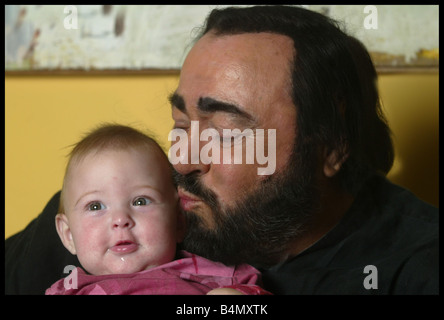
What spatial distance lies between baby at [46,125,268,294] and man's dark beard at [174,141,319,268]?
1.2 inches

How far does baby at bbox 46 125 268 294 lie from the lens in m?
1.11

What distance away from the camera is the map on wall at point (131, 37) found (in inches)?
62.7

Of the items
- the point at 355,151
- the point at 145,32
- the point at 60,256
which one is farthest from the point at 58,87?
the point at 355,151

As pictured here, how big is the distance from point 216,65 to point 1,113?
1.94 feet

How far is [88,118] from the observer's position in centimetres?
162

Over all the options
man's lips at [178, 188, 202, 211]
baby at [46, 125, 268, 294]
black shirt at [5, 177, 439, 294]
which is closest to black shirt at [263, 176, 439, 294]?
black shirt at [5, 177, 439, 294]

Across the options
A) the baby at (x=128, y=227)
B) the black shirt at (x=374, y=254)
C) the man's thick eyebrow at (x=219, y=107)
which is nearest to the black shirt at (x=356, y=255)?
the black shirt at (x=374, y=254)

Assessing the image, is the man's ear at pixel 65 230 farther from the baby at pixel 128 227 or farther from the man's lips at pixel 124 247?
the man's lips at pixel 124 247

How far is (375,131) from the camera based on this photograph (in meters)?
1.44

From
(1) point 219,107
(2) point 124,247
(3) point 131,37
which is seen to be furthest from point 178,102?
(3) point 131,37

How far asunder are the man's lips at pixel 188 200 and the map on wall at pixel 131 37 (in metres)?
0.53

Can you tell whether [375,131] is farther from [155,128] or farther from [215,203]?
[155,128]

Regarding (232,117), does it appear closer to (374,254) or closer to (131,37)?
(374,254)

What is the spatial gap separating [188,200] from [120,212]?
16 centimetres
